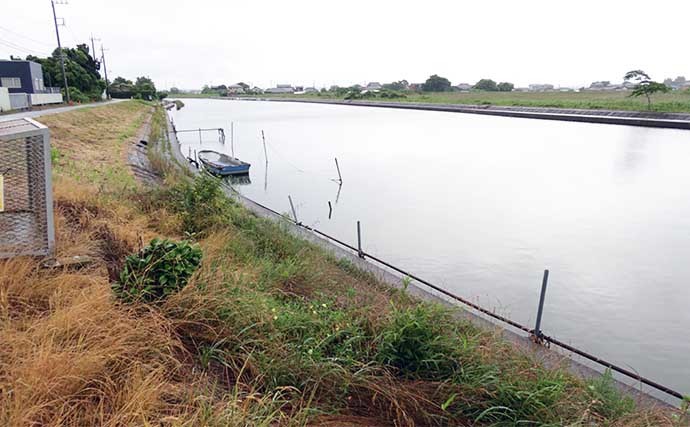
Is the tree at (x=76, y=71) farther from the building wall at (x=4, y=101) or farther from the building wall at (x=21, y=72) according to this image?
the building wall at (x=4, y=101)

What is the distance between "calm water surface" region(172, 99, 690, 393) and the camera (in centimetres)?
828

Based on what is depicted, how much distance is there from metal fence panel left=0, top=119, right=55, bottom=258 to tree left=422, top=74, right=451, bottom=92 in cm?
12430

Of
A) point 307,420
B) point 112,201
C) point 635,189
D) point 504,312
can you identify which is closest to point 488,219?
point 504,312

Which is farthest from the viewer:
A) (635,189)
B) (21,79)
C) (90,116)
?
(21,79)

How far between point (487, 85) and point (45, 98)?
361 ft

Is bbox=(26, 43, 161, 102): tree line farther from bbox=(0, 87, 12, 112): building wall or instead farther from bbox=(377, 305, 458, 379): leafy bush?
bbox=(377, 305, 458, 379): leafy bush

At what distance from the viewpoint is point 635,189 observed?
1892 cm

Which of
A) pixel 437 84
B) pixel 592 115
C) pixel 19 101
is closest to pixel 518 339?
pixel 19 101

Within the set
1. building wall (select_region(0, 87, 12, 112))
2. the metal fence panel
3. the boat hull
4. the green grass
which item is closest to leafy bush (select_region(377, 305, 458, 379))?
the green grass

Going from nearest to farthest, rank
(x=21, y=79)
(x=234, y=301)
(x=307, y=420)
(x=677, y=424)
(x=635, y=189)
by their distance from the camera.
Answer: (x=307, y=420) < (x=677, y=424) < (x=234, y=301) < (x=635, y=189) < (x=21, y=79)

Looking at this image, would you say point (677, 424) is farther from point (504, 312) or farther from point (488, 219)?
point (488, 219)

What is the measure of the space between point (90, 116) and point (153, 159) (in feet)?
42.9

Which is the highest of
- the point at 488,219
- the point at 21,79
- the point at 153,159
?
the point at 21,79

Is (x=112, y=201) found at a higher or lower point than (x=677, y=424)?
higher
